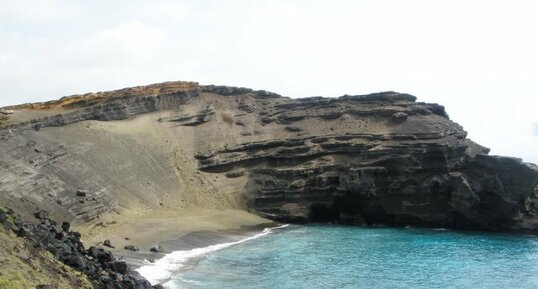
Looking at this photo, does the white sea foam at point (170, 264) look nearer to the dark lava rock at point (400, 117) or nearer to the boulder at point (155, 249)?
the boulder at point (155, 249)

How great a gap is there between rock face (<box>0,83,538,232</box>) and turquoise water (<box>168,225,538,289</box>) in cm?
567

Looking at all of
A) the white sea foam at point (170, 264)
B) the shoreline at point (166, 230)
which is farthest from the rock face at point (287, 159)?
the white sea foam at point (170, 264)

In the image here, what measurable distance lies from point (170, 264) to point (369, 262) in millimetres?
13929

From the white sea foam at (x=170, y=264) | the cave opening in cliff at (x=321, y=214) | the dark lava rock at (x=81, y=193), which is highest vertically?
the dark lava rock at (x=81, y=193)

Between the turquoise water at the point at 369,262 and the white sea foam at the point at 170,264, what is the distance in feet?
2.70

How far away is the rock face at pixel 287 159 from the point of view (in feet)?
183

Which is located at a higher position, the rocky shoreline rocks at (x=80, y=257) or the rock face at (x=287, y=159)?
the rock face at (x=287, y=159)

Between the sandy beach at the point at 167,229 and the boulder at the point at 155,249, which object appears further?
the sandy beach at the point at 167,229

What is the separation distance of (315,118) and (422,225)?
19326 millimetres

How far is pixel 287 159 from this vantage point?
2591 inches

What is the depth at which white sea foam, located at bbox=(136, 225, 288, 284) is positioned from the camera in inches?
1278

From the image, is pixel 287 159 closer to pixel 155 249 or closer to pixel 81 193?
pixel 81 193

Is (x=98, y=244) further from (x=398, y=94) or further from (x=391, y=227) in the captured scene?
(x=398, y=94)

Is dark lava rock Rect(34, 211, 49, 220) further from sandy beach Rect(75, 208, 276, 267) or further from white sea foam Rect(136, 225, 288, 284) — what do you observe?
white sea foam Rect(136, 225, 288, 284)
